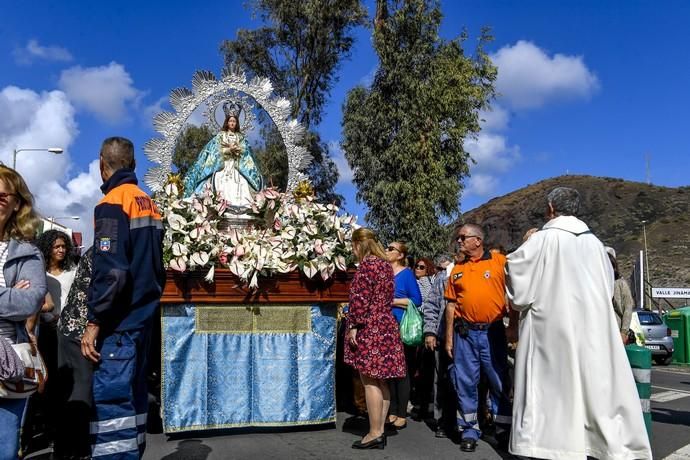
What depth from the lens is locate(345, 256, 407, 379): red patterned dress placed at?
567cm

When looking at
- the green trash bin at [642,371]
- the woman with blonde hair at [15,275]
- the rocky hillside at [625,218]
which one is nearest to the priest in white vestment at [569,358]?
the green trash bin at [642,371]

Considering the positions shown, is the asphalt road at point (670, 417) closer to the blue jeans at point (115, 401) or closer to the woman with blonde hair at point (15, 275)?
the blue jeans at point (115, 401)

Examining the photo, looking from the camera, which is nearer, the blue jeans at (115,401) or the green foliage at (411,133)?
the blue jeans at (115,401)

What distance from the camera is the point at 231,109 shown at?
8.04 meters

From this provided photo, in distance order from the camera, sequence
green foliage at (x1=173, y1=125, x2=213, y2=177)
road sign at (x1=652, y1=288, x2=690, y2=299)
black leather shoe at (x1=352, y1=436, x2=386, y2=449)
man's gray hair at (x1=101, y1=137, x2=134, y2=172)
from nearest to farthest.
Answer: man's gray hair at (x1=101, y1=137, x2=134, y2=172) < black leather shoe at (x1=352, y1=436, x2=386, y2=449) < green foliage at (x1=173, y1=125, x2=213, y2=177) < road sign at (x1=652, y1=288, x2=690, y2=299)

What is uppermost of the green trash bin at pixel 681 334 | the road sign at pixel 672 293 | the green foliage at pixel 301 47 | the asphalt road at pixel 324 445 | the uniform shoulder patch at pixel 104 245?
the green foliage at pixel 301 47

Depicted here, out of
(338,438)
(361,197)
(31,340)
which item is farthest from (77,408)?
(361,197)

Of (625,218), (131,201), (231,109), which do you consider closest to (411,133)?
(231,109)

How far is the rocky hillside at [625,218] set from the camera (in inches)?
2399

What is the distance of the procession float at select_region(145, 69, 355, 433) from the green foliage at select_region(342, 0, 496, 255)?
14.9m

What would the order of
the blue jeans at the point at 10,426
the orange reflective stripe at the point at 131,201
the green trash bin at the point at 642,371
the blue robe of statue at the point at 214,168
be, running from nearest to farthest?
the blue jeans at the point at 10,426
the orange reflective stripe at the point at 131,201
the green trash bin at the point at 642,371
the blue robe of statue at the point at 214,168

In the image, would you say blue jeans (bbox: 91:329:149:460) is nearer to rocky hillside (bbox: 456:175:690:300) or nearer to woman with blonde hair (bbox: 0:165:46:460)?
woman with blonde hair (bbox: 0:165:46:460)

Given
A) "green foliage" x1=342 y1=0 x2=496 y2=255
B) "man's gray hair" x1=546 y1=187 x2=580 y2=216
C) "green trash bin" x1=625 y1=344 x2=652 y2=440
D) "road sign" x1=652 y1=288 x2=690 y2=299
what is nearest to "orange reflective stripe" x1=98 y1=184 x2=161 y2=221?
"man's gray hair" x1=546 y1=187 x2=580 y2=216

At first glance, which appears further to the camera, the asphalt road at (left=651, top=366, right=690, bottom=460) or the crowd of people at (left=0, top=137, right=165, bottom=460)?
the asphalt road at (left=651, top=366, right=690, bottom=460)
